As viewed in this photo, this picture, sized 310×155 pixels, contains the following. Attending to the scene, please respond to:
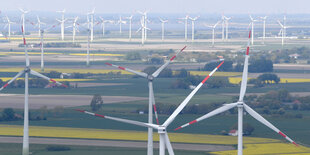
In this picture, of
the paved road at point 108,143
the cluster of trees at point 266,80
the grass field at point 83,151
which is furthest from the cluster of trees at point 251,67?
the grass field at point 83,151

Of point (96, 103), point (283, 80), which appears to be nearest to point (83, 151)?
point (96, 103)

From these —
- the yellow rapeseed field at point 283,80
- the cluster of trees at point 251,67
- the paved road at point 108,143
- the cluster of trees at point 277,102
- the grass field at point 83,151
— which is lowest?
the grass field at point 83,151

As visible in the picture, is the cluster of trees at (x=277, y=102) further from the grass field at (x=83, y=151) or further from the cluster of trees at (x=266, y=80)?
the grass field at (x=83, y=151)

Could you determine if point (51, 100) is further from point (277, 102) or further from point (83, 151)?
point (83, 151)

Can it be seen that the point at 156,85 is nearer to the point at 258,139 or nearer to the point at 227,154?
the point at 258,139

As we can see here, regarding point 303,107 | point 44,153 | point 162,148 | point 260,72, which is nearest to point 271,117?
point 303,107

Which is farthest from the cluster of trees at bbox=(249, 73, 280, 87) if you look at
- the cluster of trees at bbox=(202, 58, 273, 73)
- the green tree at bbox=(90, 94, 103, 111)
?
the green tree at bbox=(90, 94, 103, 111)
